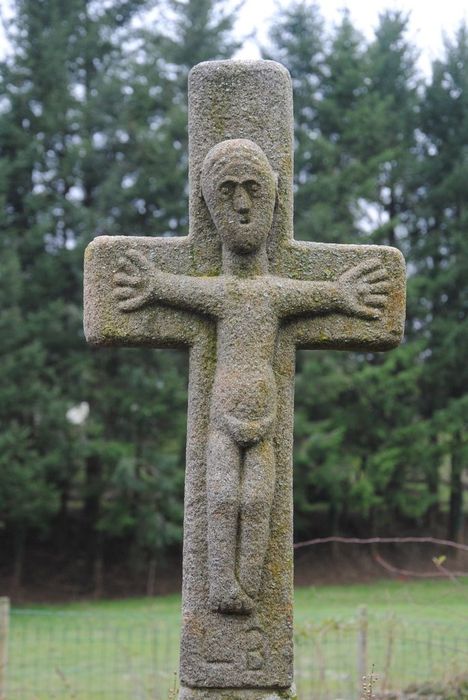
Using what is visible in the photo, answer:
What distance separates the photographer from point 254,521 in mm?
3482

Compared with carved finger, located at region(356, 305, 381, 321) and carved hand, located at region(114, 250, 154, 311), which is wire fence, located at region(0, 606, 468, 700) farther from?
carved hand, located at region(114, 250, 154, 311)

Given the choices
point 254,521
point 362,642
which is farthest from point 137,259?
point 362,642

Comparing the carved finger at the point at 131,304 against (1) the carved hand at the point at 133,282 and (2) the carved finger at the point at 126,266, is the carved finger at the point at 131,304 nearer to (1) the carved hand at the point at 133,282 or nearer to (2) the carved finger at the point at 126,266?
(1) the carved hand at the point at 133,282

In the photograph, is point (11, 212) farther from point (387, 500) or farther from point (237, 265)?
point (237, 265)

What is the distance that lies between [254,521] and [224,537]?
0.45 ft

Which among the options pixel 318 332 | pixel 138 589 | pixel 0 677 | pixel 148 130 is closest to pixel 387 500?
pixel 138 589

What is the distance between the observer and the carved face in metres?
3.56

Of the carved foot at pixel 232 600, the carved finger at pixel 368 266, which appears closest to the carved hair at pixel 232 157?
the carved finger at pixel 368 266

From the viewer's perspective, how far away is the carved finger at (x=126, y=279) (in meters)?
3.67

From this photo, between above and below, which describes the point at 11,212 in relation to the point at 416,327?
above

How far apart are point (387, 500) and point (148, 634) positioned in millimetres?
8540

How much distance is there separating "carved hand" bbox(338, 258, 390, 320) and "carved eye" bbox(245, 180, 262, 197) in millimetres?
548

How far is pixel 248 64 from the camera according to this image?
3801mm

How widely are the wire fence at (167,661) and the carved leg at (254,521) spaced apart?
9.32ft
